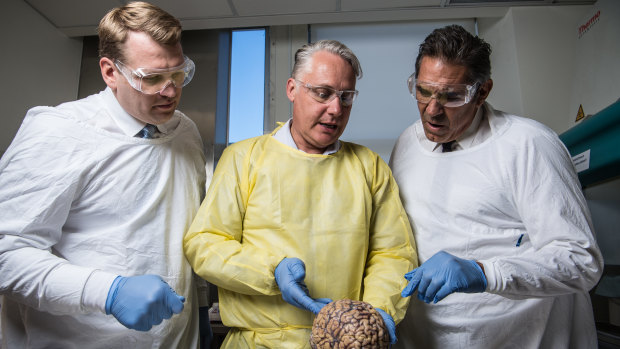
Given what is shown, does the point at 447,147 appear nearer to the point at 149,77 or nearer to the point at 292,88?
the point at 292,88

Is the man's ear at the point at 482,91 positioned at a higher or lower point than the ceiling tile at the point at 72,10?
lower

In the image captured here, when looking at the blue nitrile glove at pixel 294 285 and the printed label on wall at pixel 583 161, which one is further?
the printed label on wall at pixel 583 161

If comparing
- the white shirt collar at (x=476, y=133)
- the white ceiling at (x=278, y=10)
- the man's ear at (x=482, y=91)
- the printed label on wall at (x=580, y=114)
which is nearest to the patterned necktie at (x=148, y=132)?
the white shirt collar at (x=476, y=133)

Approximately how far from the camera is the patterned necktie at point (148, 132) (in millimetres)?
1573

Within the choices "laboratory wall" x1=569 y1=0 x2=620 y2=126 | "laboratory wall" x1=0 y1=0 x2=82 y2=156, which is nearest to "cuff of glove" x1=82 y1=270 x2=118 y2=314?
"laboratory wall" x1=0 y1=0 x2=82 y2=156

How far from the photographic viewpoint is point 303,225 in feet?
4.95

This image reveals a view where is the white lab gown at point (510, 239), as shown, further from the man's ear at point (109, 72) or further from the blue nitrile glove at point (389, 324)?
the man's ear at point (109, 72)

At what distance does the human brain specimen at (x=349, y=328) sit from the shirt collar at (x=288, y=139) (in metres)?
0.67

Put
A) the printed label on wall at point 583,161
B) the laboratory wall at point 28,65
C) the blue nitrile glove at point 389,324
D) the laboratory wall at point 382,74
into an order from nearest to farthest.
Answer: the blue nitrile glove at point 389,324
the printed label on wall at point 583,161
the laboratory wall at point 28,65
the laboratory wall at point 382,74

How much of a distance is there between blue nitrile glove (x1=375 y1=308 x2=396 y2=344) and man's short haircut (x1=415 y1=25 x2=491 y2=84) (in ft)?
3.23

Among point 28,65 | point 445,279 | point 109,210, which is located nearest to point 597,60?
point 445,279

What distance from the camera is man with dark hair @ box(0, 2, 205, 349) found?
1229mm

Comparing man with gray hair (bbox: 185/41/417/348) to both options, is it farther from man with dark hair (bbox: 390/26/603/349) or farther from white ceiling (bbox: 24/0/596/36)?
white ceiling (bbox: 24/0/596/36)

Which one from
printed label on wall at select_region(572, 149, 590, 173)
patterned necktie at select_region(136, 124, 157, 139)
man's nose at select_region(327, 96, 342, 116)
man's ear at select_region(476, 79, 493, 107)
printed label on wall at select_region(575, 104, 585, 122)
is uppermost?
printed label on wall at select_region(575, 104, 585, 122)
